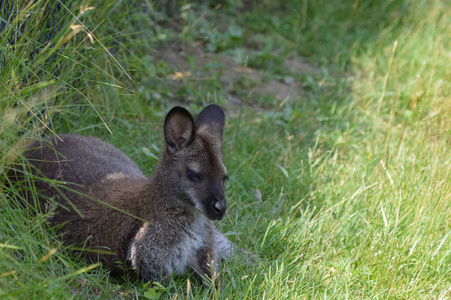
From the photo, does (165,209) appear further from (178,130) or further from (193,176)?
(178,130)

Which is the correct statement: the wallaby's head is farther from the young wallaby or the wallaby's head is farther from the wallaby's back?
the wallaby's back

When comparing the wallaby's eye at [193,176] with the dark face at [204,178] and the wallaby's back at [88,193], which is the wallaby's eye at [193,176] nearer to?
the dark face at [204,178]

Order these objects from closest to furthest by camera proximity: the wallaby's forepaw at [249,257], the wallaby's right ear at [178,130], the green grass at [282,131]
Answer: the green grass at [282,131] → the wallaby's right ear at [178,130] → the wallaby's forepaw at [249,257]

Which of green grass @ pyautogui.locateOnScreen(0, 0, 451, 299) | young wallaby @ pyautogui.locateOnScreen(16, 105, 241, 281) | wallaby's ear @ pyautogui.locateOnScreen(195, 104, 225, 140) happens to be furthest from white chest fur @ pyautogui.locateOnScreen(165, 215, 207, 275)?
wallaby's ear @ pyautogui.locateOnScreen(195, 104, 225, 140)

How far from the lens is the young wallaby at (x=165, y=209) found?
3604mm

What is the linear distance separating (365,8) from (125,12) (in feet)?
16.7

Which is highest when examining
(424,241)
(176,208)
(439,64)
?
(439,64)

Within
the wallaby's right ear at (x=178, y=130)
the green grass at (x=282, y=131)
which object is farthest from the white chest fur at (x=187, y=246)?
the wallaby's right ear at (x=178, y=130)

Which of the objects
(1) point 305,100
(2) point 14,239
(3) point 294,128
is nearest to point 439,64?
(1) point 305,100

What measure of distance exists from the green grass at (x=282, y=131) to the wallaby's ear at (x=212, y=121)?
535mm

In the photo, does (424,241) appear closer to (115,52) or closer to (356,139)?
(356,139)

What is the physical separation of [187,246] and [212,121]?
2.85ft

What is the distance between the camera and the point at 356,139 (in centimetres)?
579

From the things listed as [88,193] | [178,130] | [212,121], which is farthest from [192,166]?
[88,193]
